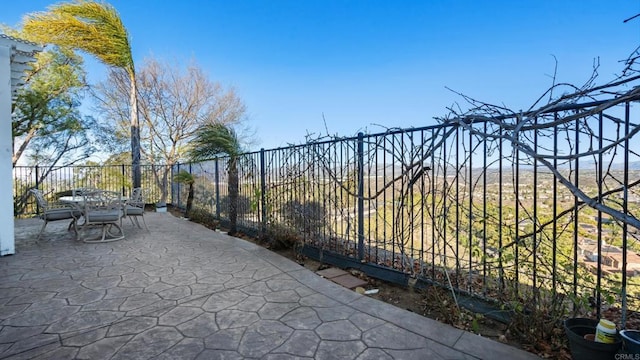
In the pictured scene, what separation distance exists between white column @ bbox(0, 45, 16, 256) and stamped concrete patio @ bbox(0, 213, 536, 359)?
15.1 inches

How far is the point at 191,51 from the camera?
532 inches

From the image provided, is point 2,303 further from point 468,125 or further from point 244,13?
point 244,13

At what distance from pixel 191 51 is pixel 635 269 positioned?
614 inches

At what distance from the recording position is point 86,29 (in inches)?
314

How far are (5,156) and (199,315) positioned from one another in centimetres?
417

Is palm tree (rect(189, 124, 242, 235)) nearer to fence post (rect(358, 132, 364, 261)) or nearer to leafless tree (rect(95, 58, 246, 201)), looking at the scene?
fence post (rect(358, 132, 364, 261))

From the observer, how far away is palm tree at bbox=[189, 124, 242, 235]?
17.7 ft

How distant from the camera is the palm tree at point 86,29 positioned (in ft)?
25.6

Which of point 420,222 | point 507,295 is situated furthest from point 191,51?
point 507,295

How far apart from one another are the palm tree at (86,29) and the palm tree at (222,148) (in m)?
5.41

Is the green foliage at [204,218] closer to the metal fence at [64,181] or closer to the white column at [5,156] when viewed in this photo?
the metal fence at [64,181]

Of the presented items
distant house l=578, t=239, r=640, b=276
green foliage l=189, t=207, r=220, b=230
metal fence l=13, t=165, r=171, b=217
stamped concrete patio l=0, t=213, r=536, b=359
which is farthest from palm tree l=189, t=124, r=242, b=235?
distant house l=578, t=239, r=640, b=276

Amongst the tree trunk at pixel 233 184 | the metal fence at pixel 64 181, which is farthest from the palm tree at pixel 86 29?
the tree trunk at pixel 233 184

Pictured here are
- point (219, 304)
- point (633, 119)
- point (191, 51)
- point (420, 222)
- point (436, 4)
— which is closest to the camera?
point (633, 119)
